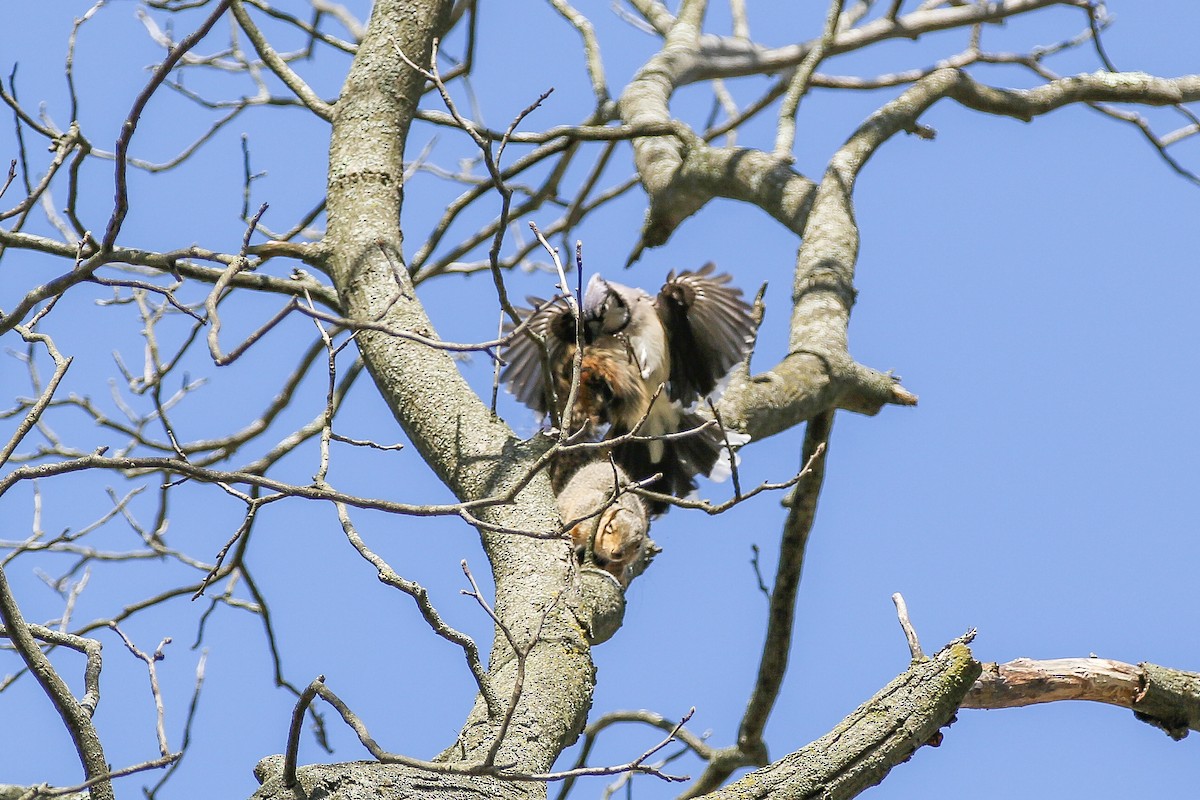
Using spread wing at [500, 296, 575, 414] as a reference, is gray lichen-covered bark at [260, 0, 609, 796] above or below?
below

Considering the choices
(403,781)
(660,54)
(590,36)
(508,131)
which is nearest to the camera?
(403,781)

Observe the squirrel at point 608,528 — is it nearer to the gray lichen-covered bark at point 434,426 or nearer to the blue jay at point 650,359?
the gray lichen-covered bark at point 434,426

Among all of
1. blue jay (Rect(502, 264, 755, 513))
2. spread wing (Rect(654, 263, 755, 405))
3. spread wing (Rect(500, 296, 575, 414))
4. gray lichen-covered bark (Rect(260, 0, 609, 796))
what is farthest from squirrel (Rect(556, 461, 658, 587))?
spread wing (Rect(654, 263, 755, 405))

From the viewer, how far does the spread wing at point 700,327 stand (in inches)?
188

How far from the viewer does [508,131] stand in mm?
2773

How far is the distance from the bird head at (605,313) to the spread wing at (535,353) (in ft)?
0.26

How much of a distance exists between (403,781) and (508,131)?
1.50 m

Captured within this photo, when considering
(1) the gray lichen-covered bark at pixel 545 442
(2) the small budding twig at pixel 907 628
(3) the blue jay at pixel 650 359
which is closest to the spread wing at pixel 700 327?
(3) the blue jay at pixel 650 359

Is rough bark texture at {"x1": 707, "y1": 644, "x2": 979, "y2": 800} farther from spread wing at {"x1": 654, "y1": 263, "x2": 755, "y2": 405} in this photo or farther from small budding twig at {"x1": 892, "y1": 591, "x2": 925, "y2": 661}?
spread wing at {"x1": 654, "y1": 263, "x2": 755, "y2": 405}

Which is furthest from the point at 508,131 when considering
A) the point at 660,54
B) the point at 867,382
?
the point at 660,54

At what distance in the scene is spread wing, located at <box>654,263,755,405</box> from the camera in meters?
4.78

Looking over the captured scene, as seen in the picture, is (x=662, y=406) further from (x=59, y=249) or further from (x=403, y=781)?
(x=403, y=781)

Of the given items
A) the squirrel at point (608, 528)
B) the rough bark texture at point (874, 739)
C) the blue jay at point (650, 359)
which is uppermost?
the blue jay at point (650, 359)

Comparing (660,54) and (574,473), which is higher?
(660,54)
